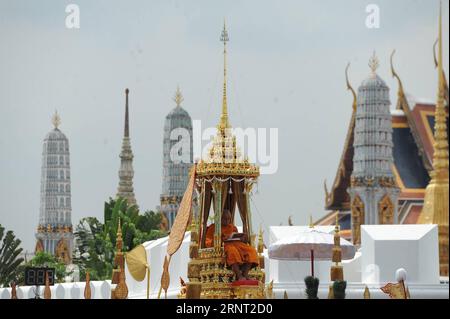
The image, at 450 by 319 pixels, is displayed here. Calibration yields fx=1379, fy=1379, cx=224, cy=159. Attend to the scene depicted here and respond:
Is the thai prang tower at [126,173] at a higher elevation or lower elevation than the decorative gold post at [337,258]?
higher

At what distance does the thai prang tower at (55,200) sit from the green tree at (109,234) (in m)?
6.46

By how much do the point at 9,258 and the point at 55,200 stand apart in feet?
51.5

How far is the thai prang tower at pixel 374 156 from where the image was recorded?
4769 cm

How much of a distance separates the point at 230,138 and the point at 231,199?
0.92 meters

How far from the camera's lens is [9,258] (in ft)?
142

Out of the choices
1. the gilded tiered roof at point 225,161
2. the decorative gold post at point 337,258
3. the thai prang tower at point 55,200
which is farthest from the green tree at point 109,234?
the gilded tiered roof at point 225,161

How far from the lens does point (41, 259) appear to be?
46344mm

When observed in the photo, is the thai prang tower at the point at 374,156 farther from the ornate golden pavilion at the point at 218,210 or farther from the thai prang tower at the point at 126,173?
the ornate golden pavilion at the point at 218,210

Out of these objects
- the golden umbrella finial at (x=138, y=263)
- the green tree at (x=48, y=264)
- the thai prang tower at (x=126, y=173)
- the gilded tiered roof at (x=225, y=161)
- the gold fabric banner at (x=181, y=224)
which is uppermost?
the thai prang tower at (x=126, y=173)

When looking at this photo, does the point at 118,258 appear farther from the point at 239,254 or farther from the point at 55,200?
the point at 55,200

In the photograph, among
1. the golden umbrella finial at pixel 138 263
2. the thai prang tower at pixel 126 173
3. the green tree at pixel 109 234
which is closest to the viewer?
the golden umbrella finial at pixel 138 263
